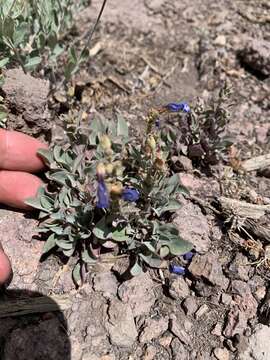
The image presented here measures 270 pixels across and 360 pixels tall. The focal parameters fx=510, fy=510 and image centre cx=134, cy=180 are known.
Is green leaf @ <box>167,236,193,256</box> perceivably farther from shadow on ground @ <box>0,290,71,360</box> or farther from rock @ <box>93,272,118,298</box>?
shadow on ground @ <box>0,290,71,360</box>

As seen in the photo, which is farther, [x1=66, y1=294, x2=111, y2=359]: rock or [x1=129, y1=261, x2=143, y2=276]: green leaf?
[x1=129, y1=261, x2=143, y2=276]: green leaf

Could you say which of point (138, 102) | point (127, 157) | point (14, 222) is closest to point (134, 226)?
point (127, 157)

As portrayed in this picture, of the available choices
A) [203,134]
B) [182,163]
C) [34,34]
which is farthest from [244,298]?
[34,34]

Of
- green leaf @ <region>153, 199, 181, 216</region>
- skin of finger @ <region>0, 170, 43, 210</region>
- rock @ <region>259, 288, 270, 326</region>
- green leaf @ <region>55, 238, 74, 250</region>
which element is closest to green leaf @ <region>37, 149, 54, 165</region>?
skin of finger @ <region>0, 170, 43, 210</region>

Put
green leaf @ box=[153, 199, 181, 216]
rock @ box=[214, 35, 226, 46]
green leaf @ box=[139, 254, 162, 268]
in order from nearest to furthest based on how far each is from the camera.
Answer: green leaf @ box=[139, 254, 162, 268]
green leaf @ box=[153, 199, 181, 216]
rock @ box=[214, 35, 226, 46]

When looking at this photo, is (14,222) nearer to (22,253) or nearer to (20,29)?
(22,253)

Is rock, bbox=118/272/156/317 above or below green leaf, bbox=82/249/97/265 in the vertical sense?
below
